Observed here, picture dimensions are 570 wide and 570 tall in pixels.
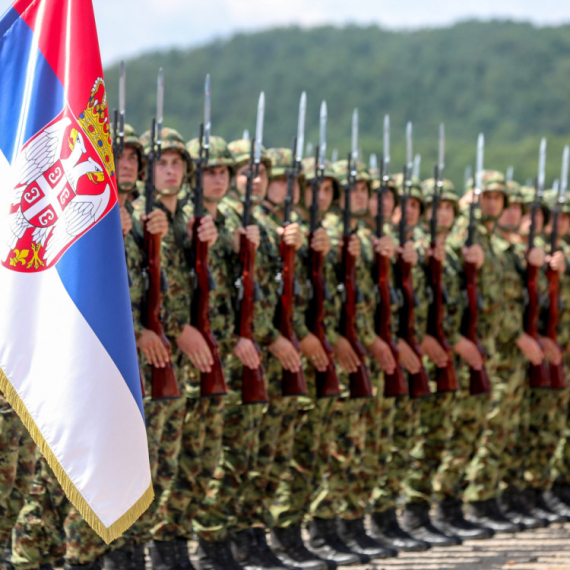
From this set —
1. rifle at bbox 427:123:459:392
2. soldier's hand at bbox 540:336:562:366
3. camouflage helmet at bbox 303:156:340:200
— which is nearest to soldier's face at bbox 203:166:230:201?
camouflage helmet at bbox 303:156:340:200

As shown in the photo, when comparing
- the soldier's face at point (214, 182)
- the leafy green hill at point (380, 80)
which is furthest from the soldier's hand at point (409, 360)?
the leafy green hill at point (380, 80)

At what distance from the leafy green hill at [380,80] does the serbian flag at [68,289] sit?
49031 millimetres

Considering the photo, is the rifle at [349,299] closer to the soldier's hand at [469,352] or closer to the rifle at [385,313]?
the rifle at [385,313]

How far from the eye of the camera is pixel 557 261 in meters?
9.29

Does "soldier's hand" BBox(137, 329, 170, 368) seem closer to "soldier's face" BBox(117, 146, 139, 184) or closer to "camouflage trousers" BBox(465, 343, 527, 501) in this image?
"soldier's face" BBox(117, 146, 139, 184)

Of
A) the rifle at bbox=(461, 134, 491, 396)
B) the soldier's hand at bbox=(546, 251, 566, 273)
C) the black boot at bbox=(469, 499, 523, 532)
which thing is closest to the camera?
the black boot at bbox=(469, 499, 523, 532)

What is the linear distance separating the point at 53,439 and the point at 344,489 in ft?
11.0

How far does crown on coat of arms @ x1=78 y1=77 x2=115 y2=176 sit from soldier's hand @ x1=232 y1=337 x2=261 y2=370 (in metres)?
2.21

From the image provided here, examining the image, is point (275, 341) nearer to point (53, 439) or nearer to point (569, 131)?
point (53, 439)

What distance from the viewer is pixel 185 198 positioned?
6.70m

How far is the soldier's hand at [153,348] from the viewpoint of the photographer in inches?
230

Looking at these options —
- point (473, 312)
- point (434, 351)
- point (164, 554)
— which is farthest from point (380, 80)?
point (164, 554)

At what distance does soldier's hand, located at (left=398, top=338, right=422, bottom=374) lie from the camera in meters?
7.93

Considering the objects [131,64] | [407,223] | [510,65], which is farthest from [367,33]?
[407,223]
